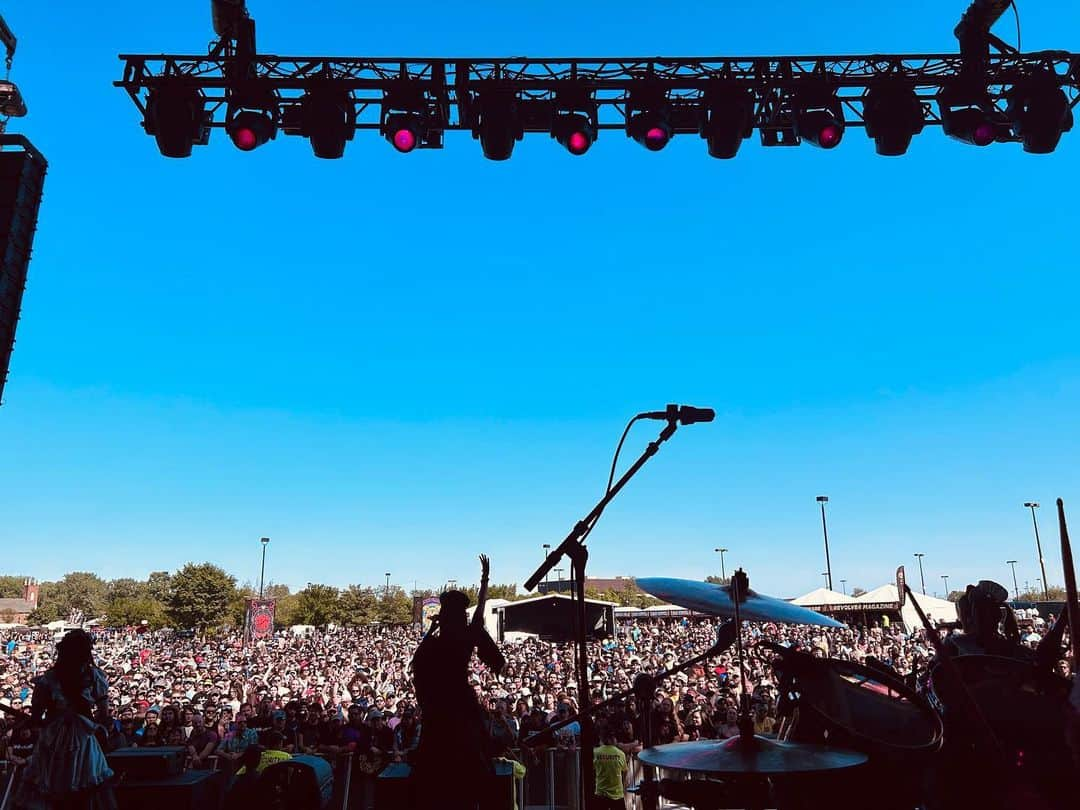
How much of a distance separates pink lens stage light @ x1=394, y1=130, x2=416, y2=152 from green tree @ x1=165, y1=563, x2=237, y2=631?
47.9m

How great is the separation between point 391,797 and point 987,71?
8.25 metres

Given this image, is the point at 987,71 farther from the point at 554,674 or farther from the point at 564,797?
the point at 554,674

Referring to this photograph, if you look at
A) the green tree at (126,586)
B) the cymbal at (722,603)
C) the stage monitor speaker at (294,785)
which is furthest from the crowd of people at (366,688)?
the green tree at (126,586)

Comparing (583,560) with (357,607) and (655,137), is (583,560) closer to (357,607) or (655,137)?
(655,137)

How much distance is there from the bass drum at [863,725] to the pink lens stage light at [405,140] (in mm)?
6332

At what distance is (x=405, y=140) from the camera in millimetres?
7629

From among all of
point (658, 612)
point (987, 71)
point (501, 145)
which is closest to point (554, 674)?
point (501, 145)

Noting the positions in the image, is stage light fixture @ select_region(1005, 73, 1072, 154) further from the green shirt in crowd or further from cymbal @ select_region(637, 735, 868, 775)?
the green shirt in crowd

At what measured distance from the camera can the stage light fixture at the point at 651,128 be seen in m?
7.59

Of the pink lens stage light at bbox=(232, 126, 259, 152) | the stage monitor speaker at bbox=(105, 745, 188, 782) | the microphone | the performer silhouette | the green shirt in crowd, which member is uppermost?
the pink lens stage light at bbox=(232, 126, 259, 152)

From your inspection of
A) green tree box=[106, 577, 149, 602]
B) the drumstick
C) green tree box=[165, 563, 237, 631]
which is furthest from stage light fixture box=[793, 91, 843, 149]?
green tree box=[106, 577, 149, 602]

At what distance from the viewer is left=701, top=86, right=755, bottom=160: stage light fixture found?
7492mm

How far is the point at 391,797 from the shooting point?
4.23m

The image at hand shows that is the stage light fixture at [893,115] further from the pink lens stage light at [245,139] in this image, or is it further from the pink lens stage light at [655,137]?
the pink lens stage light at [245,139]
